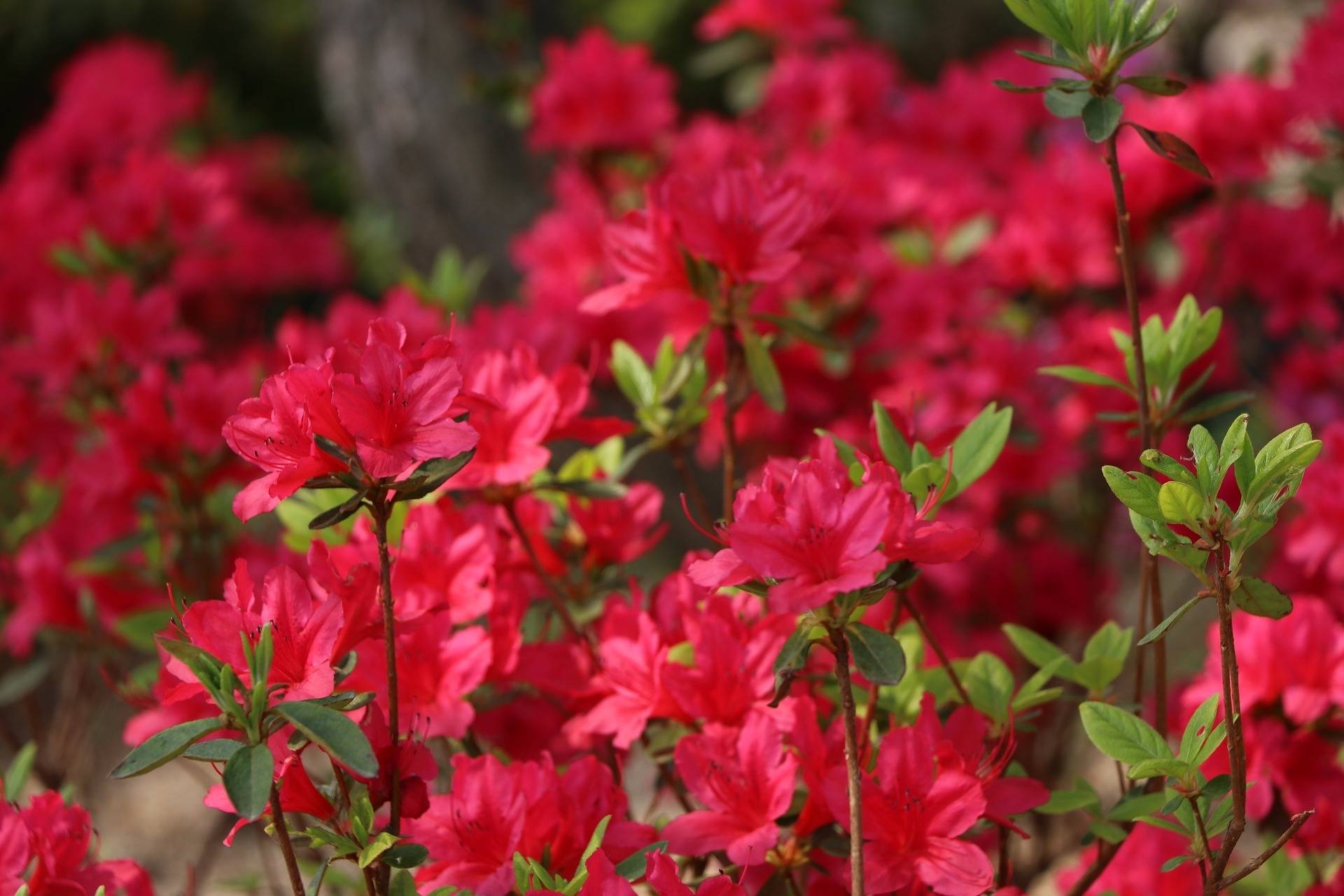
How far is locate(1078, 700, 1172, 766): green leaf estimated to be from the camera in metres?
0.90

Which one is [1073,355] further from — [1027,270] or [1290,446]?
[1290,446]

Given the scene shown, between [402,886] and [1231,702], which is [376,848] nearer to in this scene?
[402,886]

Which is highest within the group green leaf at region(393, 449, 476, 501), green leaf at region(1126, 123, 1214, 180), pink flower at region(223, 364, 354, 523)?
green leaf at region(1126, 123, 1214, 180)

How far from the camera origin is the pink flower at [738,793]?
3.16 feet

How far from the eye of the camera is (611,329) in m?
1.83

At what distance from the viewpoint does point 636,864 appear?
920mm

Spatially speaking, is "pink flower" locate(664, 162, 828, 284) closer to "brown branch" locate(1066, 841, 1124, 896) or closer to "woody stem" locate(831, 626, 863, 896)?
"woody stem" locate(831, 626, 863, 896)

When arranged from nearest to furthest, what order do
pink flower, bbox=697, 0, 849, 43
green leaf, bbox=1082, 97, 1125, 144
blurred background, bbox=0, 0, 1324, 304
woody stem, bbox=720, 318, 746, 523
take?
1. green leaf, bbox=1082, 97, 1125, 144
2. woody stem, bbox=720, 318, 746, 523
3. pink flower, bbox=697, 0, 849, 43
4. blurred background, bbox=0, 0, 1324, 304

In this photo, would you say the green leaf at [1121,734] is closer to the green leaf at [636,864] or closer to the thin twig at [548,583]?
the green leaf at [636,864]

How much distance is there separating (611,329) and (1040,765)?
37.7 inches

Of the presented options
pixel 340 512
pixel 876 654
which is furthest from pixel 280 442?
pixel 876 654

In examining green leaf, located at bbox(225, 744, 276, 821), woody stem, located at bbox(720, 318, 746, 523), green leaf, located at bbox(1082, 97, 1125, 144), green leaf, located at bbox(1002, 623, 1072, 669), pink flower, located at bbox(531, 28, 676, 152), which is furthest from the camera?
pink flower, located at bbox(531, 28, 676, 152)

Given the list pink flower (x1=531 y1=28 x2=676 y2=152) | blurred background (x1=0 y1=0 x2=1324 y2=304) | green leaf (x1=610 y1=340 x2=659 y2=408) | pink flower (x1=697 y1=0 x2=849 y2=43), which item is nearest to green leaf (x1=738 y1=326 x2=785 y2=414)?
green leaf (x1=610 y1=340 x2=659 y2=408)

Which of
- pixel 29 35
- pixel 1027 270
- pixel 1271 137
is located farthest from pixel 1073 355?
pixel 29 35
